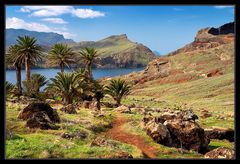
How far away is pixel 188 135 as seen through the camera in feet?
71.4

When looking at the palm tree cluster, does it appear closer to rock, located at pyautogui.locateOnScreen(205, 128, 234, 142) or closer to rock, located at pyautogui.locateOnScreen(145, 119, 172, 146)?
rock, located at pyautogui.locateOnScreen(205, 128, 234, 142)

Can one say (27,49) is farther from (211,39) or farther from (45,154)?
(211,39)

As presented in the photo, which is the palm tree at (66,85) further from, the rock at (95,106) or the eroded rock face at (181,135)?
the eroded rock face at (181,135)

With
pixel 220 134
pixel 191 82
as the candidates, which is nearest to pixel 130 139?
pixel 220 134

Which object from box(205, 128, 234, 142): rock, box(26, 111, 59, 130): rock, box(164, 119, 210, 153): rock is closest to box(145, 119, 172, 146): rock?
box(164, 119, 210, 153): rock

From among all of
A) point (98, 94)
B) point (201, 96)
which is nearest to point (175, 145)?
point (98, 94)

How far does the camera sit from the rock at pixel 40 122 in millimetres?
20391

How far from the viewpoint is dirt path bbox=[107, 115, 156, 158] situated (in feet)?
64.4

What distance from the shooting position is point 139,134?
23297mm

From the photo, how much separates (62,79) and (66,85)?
33.1 inches

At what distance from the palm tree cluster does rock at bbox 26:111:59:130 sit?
15.2m

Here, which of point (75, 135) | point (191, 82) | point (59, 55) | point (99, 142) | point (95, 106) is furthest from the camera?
point (191, 82)
